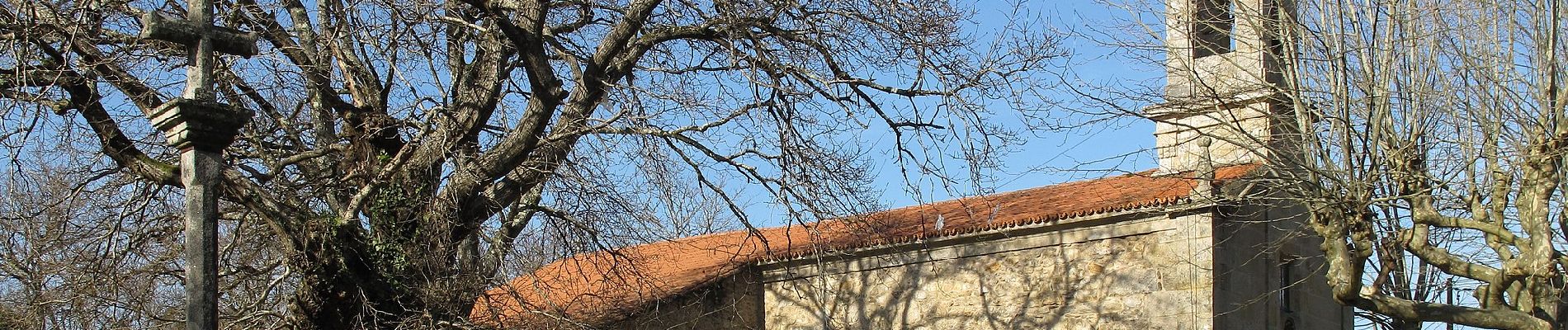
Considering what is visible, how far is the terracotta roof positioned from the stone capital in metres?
4.19

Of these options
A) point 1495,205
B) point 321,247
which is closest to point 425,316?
point 321,247

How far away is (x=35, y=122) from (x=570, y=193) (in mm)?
3516

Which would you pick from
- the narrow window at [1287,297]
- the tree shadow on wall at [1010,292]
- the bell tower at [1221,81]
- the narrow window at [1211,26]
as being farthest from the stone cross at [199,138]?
the narrow window at [1287,297]

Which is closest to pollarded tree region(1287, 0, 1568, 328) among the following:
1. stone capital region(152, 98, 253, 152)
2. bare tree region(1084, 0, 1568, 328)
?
bare tree region(1084, 0, 1568, 328)

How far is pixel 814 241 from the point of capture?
38.7 ft

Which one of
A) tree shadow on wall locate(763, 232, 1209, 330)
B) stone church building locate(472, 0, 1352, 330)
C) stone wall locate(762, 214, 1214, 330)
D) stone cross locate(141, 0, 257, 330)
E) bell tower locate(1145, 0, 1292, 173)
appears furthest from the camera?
tree shadow on wall locate(763, 232, 1209, 330)

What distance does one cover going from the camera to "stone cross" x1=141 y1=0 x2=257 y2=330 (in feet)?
17.9

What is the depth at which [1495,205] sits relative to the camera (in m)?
9.80

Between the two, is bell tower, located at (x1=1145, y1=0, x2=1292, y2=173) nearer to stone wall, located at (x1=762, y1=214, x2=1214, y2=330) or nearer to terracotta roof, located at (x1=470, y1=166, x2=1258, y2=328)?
terracotta roof, located at (x1=470, y1=166, x2=1258, y2=328)

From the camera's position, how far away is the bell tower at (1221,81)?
11555mm

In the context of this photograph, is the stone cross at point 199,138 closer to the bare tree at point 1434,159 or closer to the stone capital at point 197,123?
the stone capital at point 197,123

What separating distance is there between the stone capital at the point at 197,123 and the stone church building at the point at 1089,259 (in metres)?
4.46

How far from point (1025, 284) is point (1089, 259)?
76 cm

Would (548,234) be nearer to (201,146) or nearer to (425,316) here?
(425,316)
